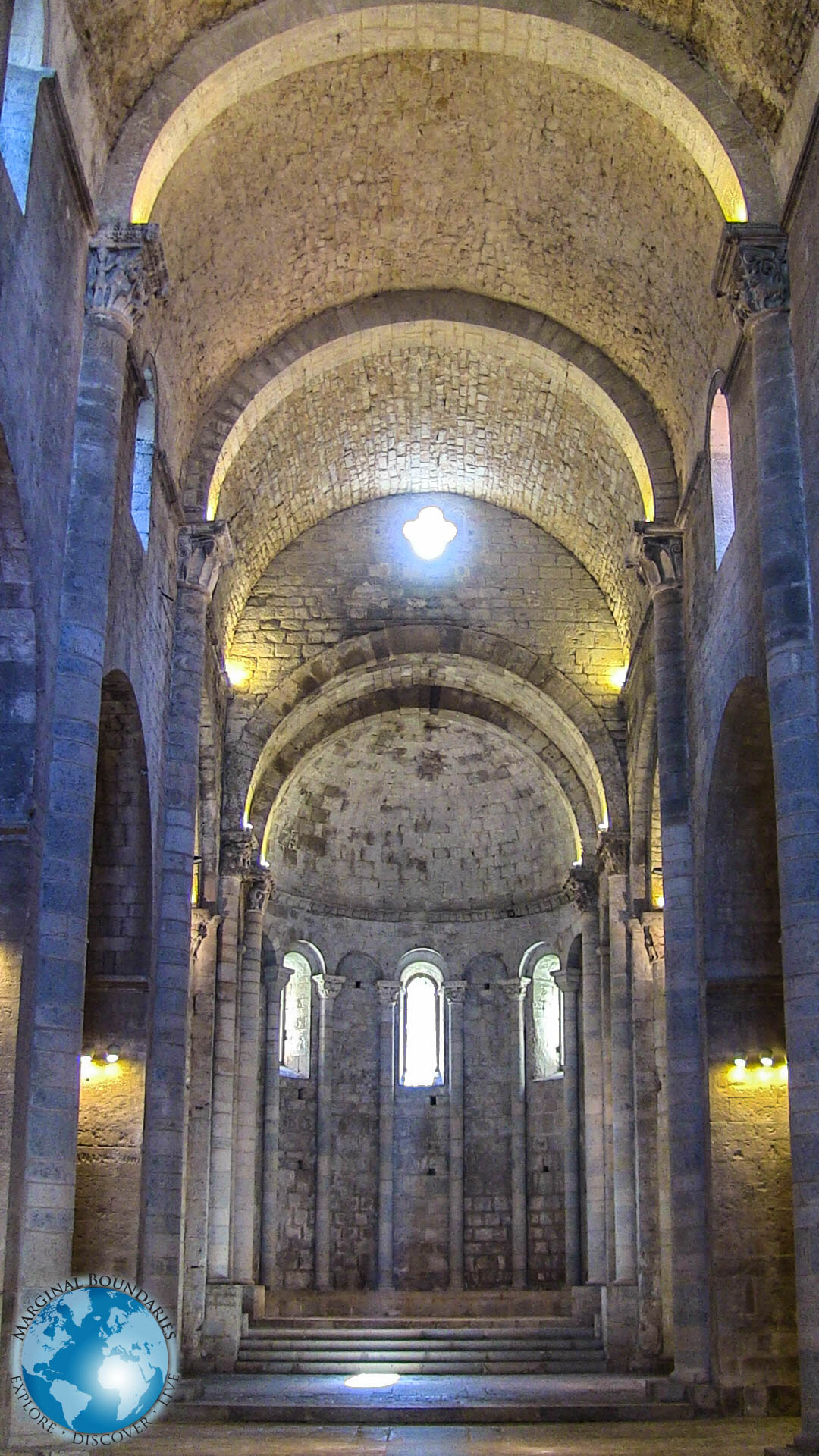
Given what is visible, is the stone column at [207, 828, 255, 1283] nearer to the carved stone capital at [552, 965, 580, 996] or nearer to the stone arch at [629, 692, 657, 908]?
the stone arch at [629, 692, 657, 908]

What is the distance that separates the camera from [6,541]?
13242 millimetres

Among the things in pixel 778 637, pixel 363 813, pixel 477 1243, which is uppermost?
pixel 363 813

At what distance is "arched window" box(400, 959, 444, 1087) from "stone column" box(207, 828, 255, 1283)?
757 centimetres

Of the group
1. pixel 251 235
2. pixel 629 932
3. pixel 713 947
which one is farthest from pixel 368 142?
pixel 629 932

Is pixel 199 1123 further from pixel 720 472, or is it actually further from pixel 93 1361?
pixel 93 1361

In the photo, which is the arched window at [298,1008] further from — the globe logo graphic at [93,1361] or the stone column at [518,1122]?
the globe logo graphic at [93,1361]

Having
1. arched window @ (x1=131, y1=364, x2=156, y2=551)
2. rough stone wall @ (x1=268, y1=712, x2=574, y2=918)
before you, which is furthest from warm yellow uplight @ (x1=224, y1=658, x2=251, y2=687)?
arched window @ (x1=131, y1=364, x2=156, y2=551)

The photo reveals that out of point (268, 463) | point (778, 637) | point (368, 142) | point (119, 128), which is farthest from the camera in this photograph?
point (268, 463)

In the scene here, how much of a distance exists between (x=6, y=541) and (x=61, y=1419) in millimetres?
6970

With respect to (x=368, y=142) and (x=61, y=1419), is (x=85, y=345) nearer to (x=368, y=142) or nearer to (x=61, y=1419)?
(x=368, y=142)

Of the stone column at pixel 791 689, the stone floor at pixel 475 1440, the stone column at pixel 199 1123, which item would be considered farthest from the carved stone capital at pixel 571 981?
the stone column at pixel 791 689

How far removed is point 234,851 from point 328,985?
712cm

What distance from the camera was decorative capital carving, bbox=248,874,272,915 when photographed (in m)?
29.2

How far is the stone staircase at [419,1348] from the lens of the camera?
82.9ft
